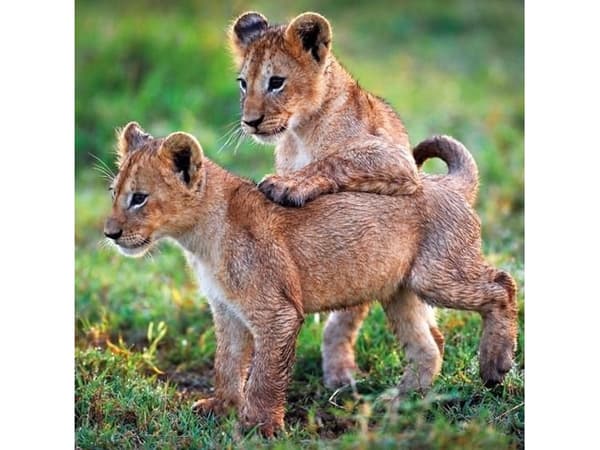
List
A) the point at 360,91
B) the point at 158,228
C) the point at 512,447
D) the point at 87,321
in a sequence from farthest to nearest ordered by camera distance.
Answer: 1. the point at 87,321
2. the point at 360,91
3. the point at 158,228
4. the point at 512,447

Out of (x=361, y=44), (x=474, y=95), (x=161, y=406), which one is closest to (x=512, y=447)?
(x=161, y=406)

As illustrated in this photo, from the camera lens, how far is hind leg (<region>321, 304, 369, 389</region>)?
19.2 ft

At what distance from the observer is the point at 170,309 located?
6742 mm

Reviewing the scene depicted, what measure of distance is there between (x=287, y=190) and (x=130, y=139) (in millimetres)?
725

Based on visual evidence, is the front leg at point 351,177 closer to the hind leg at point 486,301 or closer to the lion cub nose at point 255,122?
the lion cub nose at point 255,122

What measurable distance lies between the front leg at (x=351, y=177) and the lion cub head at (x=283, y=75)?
11.5 inches

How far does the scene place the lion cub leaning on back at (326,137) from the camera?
5.35 metres

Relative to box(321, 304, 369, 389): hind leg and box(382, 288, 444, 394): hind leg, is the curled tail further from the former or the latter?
box(321, 304, 369, 389): hind leg

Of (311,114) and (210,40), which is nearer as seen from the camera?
(311,114)

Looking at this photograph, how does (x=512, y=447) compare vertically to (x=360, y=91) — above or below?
below

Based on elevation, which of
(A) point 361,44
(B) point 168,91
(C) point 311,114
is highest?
(A) point 361,44

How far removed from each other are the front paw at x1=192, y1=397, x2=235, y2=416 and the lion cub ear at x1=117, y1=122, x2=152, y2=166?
1.13 m
